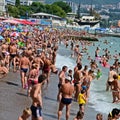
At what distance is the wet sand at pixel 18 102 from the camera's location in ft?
34.2

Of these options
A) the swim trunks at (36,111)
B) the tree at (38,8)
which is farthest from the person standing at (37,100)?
the tree at (38,8)

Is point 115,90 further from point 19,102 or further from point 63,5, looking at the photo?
point 63,5

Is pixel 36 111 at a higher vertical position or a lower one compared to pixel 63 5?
higher

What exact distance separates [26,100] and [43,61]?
2939mm

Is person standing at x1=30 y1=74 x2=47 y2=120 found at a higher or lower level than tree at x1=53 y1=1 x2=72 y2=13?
higher

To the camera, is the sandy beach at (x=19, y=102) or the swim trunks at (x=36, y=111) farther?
the sandy beach at (x=19, y=102)

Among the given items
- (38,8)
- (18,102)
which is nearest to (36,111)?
(18,102)

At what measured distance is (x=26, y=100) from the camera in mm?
11844

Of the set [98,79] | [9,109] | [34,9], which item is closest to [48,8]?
[34,9]

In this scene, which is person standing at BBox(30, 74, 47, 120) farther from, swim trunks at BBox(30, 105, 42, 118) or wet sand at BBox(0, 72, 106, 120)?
wet sand at BBox(0, 72, 106, 120)

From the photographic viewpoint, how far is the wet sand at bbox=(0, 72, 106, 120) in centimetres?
1043

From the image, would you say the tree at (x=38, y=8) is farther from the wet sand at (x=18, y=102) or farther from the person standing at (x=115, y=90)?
the person standing at (x=115, y=90)

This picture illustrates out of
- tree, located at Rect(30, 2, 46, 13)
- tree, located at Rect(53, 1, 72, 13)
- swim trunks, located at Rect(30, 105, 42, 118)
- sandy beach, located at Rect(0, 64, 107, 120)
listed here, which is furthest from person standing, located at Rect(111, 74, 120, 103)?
tree, located at Rect(53, 1, 72, 13)

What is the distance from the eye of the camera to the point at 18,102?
11.6 meters
